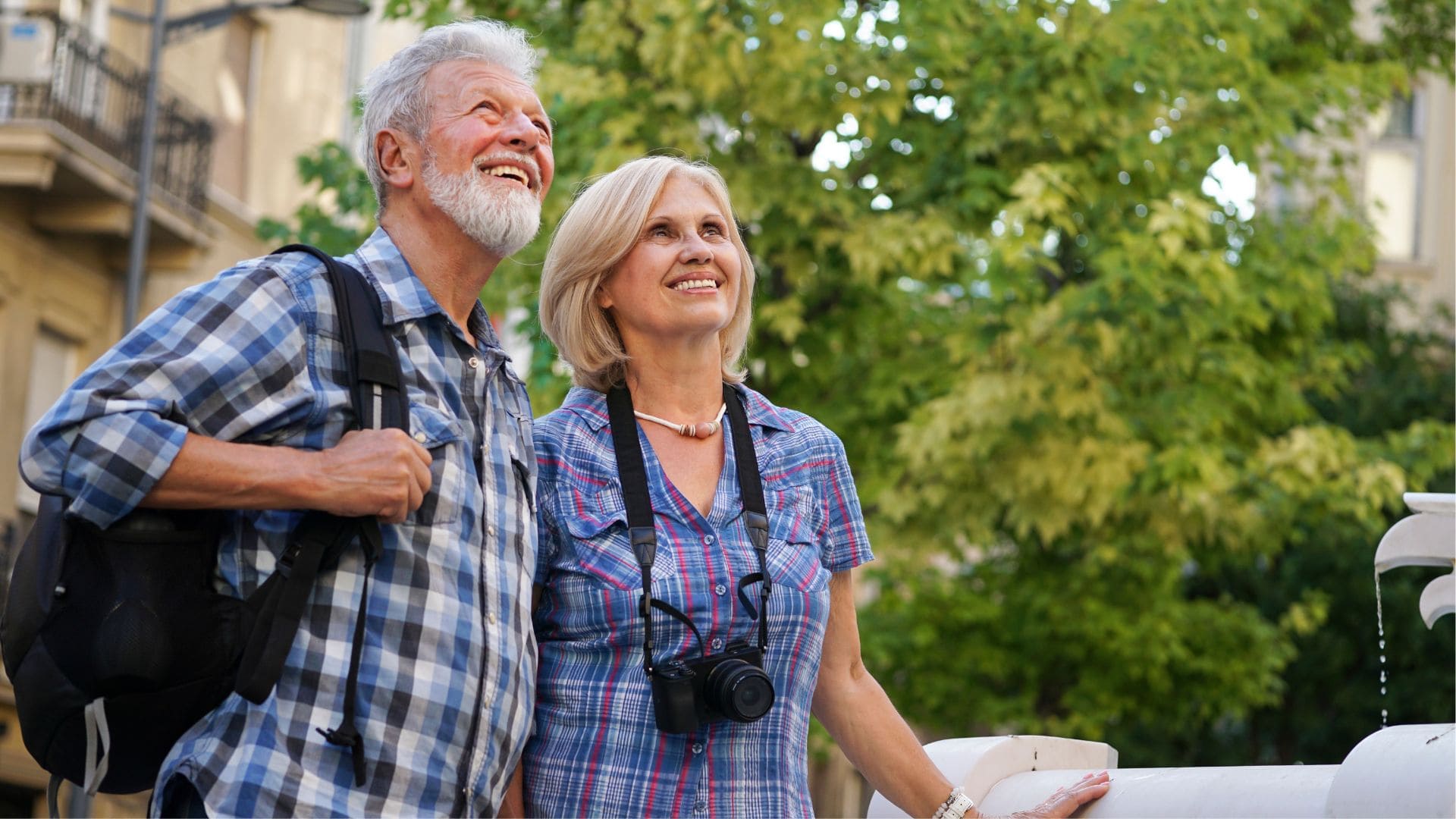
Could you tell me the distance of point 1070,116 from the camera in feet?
31.6

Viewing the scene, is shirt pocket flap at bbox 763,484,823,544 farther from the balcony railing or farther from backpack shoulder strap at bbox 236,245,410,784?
the balcony railing

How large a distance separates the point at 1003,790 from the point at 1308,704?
52.2 feet

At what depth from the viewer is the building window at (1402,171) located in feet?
77.7

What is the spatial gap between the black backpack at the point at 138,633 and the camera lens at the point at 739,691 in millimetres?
666

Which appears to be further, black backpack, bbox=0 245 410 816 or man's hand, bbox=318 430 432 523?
man's hand, bbox=318 430 432 523

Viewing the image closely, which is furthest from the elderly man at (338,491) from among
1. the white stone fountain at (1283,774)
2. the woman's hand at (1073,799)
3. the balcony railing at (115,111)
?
the balcony railing at (115,111)

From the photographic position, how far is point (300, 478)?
8.74ft

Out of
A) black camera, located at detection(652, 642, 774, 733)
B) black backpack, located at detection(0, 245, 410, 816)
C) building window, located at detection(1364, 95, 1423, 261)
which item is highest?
building window, located at detection(1364, 95, 1423, 261)

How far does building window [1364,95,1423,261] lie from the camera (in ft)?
77.7

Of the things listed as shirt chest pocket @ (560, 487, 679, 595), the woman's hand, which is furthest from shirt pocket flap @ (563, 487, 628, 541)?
the woman's hand

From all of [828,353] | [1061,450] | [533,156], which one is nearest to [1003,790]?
[533,156]

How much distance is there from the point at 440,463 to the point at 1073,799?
1423mm

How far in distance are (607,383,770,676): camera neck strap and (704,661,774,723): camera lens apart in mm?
89

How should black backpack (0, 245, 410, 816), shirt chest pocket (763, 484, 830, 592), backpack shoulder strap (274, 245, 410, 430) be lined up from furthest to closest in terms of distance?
shirt chest pocket (763, 484, 830, 592), backpack shoulder strap (274, 245, 410, 430), black backpack (0, 245, 410, 816)
